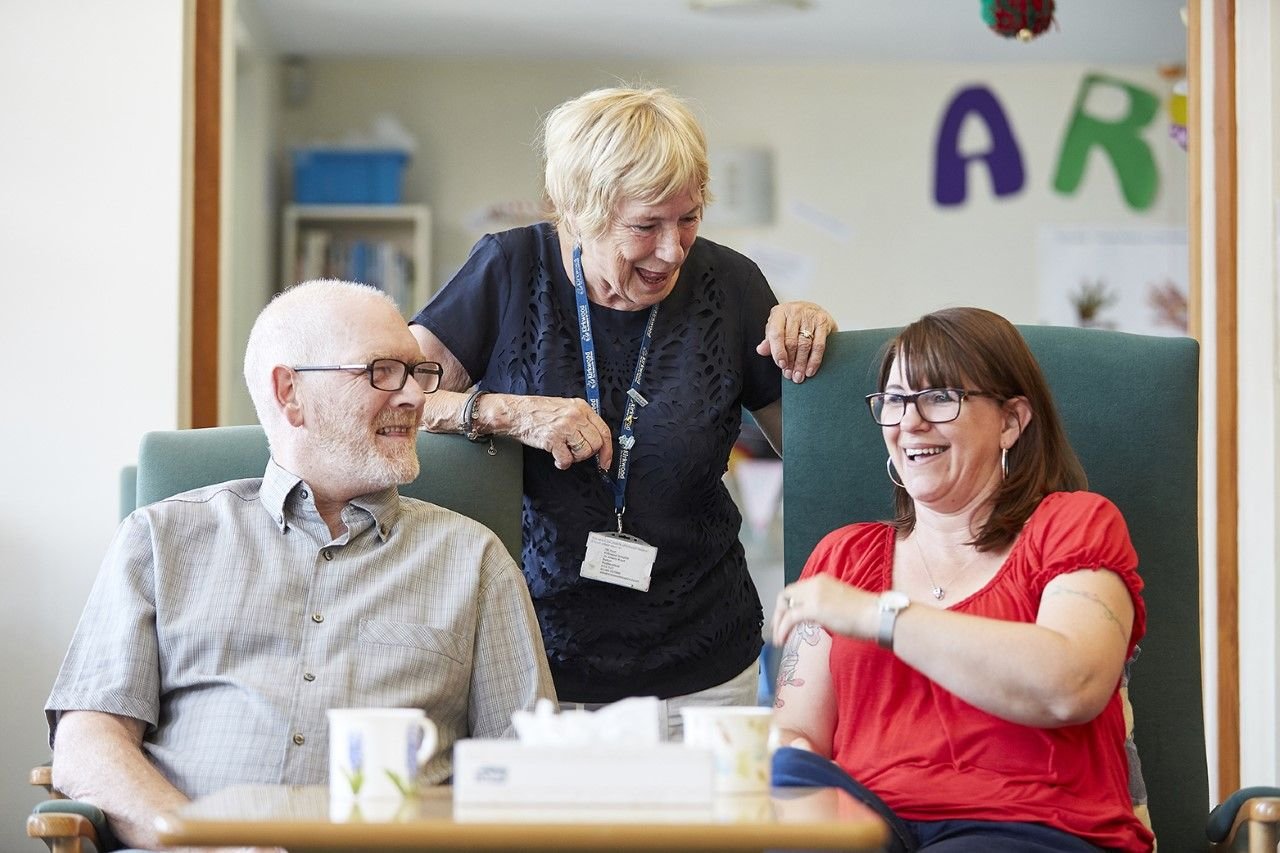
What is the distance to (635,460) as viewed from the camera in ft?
6.89

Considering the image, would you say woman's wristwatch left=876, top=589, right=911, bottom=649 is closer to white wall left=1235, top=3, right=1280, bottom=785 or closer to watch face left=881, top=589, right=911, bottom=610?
watch face left=881, top=589, right=911, bottom=610

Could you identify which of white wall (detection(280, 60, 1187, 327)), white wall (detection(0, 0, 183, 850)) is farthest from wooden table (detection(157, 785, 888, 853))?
white wall (detection(280, 60, 1187, 327))

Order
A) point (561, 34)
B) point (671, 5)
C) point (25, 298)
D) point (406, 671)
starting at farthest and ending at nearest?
point (561, 34)
point (671, 5)
point (25, 298)
point (406, 671)

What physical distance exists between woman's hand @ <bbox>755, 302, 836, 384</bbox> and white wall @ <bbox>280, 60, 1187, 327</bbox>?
347 centimetres

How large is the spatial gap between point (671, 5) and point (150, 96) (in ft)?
7.56

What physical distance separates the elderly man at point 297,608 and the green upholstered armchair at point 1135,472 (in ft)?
1.61

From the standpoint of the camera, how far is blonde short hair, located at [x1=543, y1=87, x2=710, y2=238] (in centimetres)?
199

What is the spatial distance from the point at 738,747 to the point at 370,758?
1.06 ft

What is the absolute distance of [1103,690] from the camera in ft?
5.06

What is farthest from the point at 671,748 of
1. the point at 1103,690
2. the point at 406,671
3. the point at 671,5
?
the point at 671,5

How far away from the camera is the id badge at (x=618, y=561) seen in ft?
6.77

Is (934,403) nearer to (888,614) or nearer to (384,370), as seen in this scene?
(888,614)

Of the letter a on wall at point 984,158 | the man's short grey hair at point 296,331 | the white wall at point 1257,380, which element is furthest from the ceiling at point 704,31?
the man's short grey hair at point 296,331

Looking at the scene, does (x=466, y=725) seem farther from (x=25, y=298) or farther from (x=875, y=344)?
(x=25, y=298)
